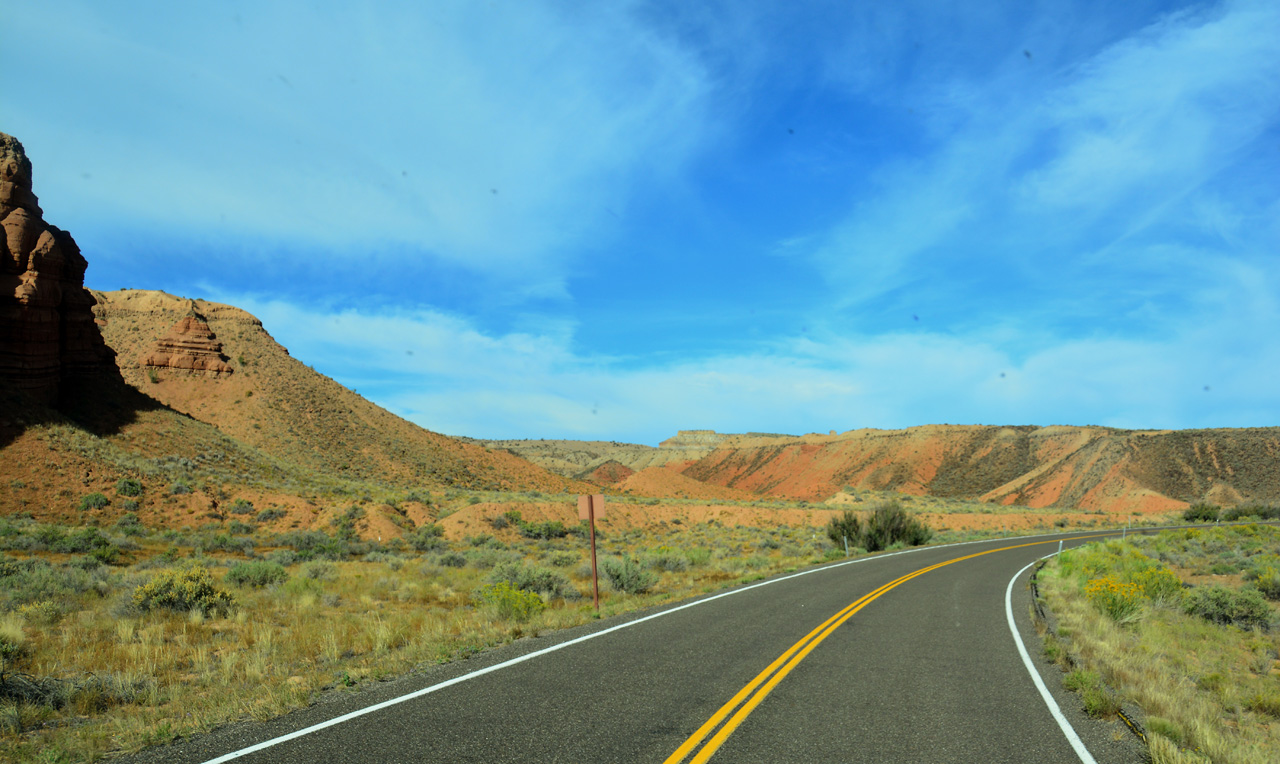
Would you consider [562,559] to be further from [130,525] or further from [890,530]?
[130,525]

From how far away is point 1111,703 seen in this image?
709cm

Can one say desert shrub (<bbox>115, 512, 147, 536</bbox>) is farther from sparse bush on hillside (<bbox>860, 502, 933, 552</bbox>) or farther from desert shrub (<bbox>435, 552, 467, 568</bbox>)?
sparse bush on hillside (<bbox>860, 502, 933, 552</bbox>)

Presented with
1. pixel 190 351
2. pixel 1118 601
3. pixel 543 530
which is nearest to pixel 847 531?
pixel 543 530

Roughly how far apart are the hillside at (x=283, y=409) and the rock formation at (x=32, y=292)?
15113 mm

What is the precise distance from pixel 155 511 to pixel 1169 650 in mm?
40465

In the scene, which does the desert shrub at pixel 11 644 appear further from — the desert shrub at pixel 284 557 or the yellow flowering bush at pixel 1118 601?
the yellow flowering bush at pixel 1118 601

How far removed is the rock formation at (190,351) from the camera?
62.7 metres

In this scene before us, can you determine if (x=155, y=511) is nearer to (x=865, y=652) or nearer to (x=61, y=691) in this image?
(x=61, y=691)

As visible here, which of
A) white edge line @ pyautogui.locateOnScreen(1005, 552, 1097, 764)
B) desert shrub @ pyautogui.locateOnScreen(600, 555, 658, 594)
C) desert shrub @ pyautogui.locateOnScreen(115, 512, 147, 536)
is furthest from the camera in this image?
desert shrub @ pyautogui.locateOnScreen(115, 512, 147, 536)

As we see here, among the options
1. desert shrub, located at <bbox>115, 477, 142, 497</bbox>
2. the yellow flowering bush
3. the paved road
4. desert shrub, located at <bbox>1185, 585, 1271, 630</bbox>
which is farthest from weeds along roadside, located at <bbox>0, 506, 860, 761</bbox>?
desert shrub, located at <bbox>1185, 585, 1271, 630</bbox>

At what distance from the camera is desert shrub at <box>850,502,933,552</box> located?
1294 inches

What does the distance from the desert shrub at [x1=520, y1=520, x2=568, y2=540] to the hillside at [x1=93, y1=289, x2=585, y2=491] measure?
1011 inches

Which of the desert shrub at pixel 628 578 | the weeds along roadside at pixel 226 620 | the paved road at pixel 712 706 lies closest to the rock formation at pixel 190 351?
the weeds along roadside at pixel 226 620

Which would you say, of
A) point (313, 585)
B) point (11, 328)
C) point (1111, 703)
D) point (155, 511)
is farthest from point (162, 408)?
point (1111, 703)
